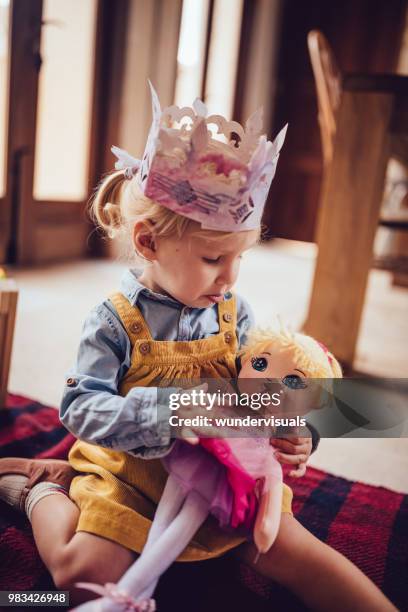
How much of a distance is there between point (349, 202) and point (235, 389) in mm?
902

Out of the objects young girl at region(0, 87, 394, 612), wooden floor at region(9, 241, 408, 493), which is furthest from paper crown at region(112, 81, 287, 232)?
wooden floor at region(9, 241, 408, 493)

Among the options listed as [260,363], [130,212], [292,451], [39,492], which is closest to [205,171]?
[130,212]

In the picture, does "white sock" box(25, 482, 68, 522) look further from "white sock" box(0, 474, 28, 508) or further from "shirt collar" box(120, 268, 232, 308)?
"shirt collar" box(120, 268, 232, 308)

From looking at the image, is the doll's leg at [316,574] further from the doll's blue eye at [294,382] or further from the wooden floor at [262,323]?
the wooden floor at [262,323]

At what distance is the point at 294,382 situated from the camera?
650 millimetres

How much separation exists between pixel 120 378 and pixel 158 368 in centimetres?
5

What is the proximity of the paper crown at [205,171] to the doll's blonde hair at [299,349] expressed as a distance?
14cm

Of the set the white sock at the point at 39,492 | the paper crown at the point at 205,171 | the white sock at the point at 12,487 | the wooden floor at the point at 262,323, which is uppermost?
the paper crown at the point at 205,171

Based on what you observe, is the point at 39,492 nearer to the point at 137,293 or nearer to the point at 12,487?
the point at 12,487

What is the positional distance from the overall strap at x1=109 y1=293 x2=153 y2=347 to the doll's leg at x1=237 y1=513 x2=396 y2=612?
279mm

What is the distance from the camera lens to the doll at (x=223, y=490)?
22.4 inches

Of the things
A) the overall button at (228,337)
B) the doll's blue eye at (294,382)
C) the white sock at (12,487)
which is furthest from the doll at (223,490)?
the white sock at (12,487)

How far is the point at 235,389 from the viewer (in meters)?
0.68

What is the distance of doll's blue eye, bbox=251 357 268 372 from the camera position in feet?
2.21
